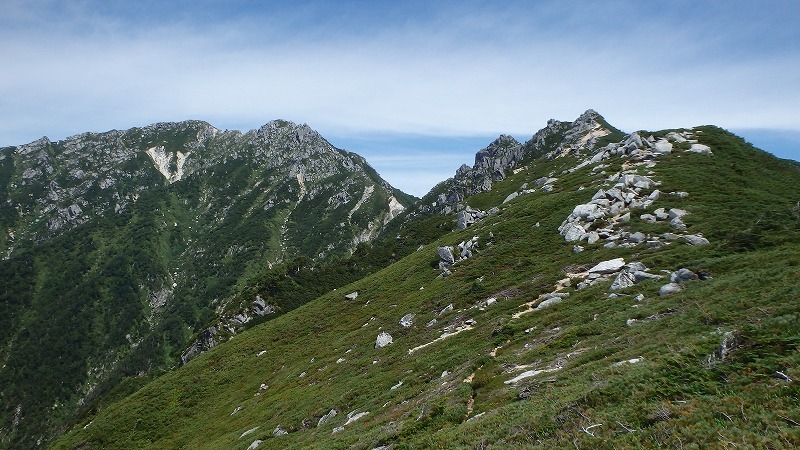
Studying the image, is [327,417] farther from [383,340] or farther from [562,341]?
[562,341]

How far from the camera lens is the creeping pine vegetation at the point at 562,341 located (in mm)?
14734

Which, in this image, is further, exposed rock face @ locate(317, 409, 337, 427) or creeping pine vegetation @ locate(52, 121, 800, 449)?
exposed rock face @ locate(317, 409, 337, 427)

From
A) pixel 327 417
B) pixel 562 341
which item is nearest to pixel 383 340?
pixel 327 417

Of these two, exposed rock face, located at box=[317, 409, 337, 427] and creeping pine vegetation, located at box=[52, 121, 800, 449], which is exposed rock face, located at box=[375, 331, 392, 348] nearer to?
creeping pine vegetation, located at box=[52, 121, 800, 449]

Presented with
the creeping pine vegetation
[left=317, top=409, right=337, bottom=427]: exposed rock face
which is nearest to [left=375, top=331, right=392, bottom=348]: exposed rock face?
the creeping pine vegetation

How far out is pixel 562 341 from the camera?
26922 mm

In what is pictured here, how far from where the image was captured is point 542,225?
63812 mm

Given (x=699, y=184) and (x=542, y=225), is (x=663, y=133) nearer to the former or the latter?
(x=699, y=184)

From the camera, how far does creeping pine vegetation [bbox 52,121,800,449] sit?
14.7m

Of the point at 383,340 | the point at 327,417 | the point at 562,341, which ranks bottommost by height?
the point at 327,417

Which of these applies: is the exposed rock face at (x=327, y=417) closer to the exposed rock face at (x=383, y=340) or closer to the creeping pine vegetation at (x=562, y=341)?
the creeping pine vegetation at (x=562, y=341)

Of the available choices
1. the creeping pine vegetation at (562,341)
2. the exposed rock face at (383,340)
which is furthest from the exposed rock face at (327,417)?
the exposed rock face at (383,340)

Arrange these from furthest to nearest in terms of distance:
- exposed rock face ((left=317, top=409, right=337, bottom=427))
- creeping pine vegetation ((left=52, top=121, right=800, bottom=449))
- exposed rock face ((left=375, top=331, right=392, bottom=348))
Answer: exposed rock face ((left=375, top=331, right=392, bottom=348)), exposed rock face ((left=317, top=409, right=337, bottom=427)), creeping pine vegetation ((left=52, top=121, right=800, bottom=449))

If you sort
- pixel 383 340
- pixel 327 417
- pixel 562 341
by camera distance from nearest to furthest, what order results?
pixel 562 341, pixel 327 417, pixel 383 340
